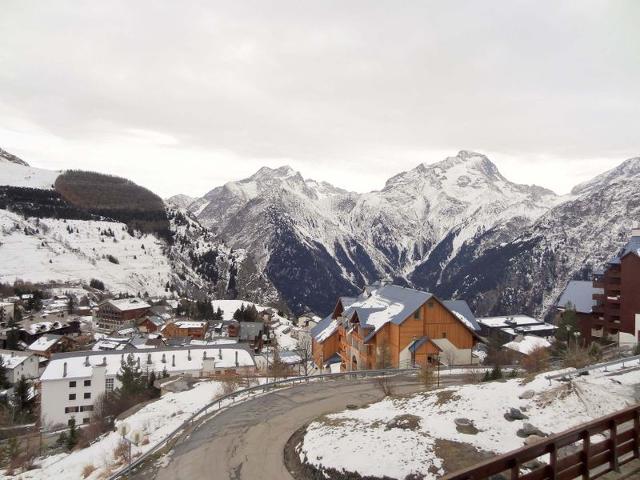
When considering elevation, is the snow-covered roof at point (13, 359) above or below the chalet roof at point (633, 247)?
below

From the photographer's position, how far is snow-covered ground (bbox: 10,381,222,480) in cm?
2502

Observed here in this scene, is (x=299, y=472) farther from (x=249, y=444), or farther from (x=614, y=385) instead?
(x=614, y=385)

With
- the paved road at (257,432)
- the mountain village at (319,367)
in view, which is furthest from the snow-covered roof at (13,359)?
the paved road at (257,432)

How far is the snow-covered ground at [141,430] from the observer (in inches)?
985

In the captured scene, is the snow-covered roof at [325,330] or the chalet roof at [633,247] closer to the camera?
the chalet roof at [633,247]

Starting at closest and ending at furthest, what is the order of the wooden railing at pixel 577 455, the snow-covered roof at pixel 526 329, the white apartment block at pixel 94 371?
1. the wooden railing at pixel 577 455
2. the white apartment block at pixel 94 371
3. the snow-covered roof at pixel 526 329

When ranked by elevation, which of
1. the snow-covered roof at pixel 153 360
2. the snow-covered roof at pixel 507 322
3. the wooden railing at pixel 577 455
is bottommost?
the snow-covered roof at pixel 507 322

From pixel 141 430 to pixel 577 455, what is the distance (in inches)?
984

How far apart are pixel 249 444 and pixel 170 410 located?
1166 centimetres

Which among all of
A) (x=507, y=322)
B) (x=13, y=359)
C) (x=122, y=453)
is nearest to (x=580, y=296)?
(x=507, y=322)

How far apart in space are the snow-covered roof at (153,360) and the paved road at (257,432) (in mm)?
39201

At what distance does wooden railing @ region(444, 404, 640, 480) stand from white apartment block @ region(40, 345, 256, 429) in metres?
57.9

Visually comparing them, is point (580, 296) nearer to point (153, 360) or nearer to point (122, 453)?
point (153, 360)

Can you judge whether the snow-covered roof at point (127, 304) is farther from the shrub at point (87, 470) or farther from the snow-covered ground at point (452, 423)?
the snow-covered ground at point (452, 423)
